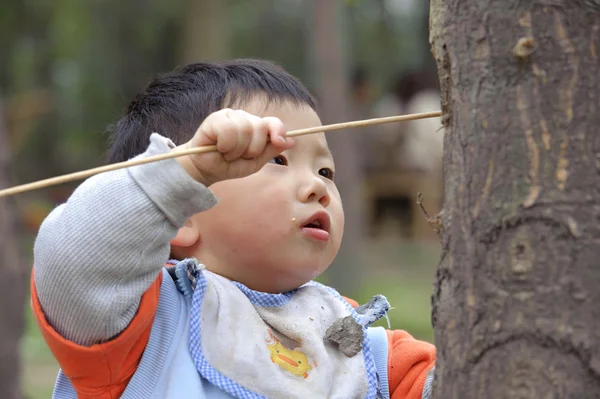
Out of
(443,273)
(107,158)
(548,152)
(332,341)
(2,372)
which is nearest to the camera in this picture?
(548,152)

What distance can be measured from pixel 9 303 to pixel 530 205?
129 inches

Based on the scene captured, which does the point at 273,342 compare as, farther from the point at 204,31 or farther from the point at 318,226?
the point at 204,31

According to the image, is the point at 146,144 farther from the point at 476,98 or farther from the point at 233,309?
the point at 476,98

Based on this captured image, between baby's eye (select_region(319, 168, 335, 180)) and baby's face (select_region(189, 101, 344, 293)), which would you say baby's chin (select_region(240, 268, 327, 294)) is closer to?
baby's face (select_region(189, 101, 344, 293))

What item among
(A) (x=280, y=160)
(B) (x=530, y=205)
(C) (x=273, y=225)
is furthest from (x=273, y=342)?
(B) (x=530, y=205)

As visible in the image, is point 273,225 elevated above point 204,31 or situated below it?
below

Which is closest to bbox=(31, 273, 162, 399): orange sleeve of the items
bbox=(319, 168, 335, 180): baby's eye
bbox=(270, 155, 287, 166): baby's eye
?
bbox=(270, 155, 287, 166): baby's eye

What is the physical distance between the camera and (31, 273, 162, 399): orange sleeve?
5.01 ft

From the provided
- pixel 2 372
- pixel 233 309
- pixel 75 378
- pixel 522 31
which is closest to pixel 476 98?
pixel 522 31

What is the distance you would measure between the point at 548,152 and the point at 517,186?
65mm

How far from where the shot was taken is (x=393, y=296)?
793 centimetres

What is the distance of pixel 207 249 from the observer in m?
1.86

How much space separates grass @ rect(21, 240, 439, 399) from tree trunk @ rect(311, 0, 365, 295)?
0.25 m

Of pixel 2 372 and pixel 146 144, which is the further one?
pixel 2 372
